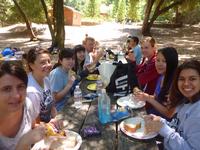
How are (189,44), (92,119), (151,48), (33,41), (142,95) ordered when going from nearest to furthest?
(92,119) < (142,95) < (151,48) < (189,44) < (33,41)

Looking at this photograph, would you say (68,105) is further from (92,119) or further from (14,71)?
(14,71)

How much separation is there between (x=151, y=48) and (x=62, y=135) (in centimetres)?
244

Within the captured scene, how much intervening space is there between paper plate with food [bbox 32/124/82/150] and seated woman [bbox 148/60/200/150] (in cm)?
64

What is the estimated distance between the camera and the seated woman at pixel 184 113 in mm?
2020

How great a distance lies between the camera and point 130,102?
112 inches

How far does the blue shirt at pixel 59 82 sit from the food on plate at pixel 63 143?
1.39m

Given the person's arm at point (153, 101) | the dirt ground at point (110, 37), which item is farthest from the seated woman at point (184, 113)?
the dirt ground at point (110, 37)

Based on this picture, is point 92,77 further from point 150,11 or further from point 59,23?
point 150,11

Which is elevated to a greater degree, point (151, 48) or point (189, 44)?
point (151, 48)

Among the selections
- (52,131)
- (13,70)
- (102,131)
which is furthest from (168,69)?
(13,70)

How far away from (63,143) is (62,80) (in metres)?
1.58

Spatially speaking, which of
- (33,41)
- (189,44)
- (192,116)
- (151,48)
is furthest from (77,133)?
(33,41)

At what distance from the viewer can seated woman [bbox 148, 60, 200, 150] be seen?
202 cm

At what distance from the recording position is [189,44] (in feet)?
43.1
